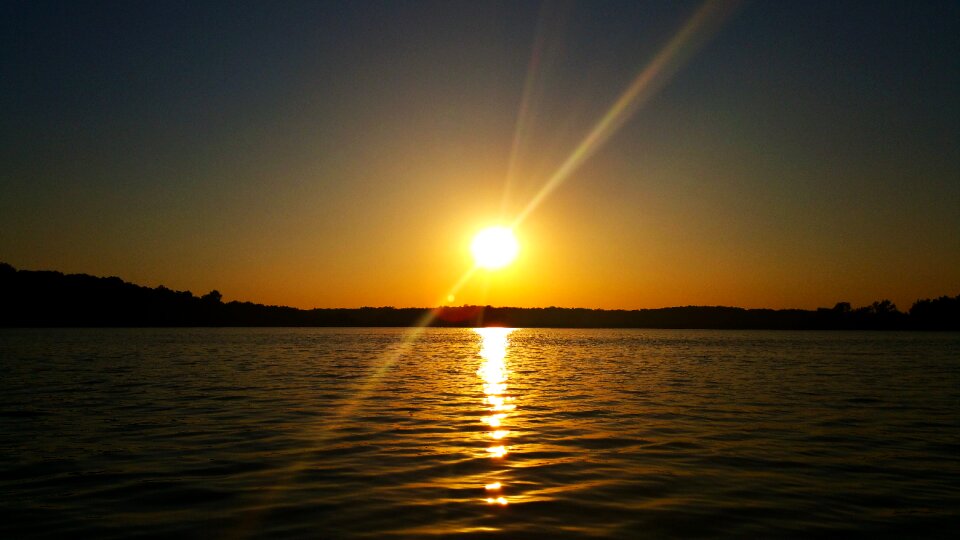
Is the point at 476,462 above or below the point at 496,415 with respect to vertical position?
below

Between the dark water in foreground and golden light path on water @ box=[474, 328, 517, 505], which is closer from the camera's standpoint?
the dark water in foreground

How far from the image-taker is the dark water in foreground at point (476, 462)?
1176cm

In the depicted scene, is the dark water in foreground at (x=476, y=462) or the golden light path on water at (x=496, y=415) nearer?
the dark water in foreground at (x=476, y=462)

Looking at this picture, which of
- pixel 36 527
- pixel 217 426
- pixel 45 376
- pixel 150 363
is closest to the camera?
pixel 36 527

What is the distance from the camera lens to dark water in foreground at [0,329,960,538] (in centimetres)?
1176

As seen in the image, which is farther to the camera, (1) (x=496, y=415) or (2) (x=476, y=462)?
(1) (x=496, y=415)

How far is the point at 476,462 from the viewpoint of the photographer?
55.5ft

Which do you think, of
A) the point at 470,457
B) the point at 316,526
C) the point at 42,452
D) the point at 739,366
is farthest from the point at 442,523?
the point at 739,366

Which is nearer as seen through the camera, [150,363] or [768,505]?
[768,505]

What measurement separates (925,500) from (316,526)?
1141cm

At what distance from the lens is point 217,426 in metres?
22.4

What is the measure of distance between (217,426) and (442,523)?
1344cm

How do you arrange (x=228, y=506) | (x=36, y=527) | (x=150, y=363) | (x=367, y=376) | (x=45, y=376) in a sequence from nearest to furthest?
(x=36, y=527) < (x=228, y=506) < (x=45, y=376) < (x=367, y=376) < (x=150, y=363)

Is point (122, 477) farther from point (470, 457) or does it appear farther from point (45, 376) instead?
point (45, 376)
